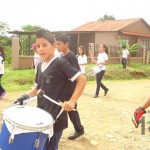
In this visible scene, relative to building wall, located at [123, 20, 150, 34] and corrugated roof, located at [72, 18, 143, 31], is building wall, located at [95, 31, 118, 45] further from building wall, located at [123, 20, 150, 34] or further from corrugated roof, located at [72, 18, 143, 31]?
building wall, located at [123, 20, 150, 34]

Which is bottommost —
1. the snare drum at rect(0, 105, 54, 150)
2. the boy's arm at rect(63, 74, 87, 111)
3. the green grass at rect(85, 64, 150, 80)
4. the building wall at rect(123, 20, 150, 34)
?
the green grass at rect(85, 64, 150, 80)

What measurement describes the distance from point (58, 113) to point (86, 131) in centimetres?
300

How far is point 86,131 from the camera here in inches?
260

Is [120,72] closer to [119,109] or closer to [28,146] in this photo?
[119,109]

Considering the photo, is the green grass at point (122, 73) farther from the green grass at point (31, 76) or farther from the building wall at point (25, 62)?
the building wall at point (25, 62)

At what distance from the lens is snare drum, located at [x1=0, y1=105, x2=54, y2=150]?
117 inches

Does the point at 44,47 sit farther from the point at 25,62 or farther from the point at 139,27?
the point at 139,27

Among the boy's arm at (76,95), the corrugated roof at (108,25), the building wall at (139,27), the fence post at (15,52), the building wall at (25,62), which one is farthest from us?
the building wall at (139,27)

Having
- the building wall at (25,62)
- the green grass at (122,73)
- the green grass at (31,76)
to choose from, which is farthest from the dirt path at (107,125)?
the building wall at (25,62)

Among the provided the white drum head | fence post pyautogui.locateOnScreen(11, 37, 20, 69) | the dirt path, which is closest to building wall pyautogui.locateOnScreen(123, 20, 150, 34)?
fence post pyautogui.locateOnScreen(11, 37, 20, 69)

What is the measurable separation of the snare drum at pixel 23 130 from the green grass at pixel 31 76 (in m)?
8.87

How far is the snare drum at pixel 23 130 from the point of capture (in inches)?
117

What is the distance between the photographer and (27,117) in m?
3.09

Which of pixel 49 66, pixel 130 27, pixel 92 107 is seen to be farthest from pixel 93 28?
pixel 49 66
